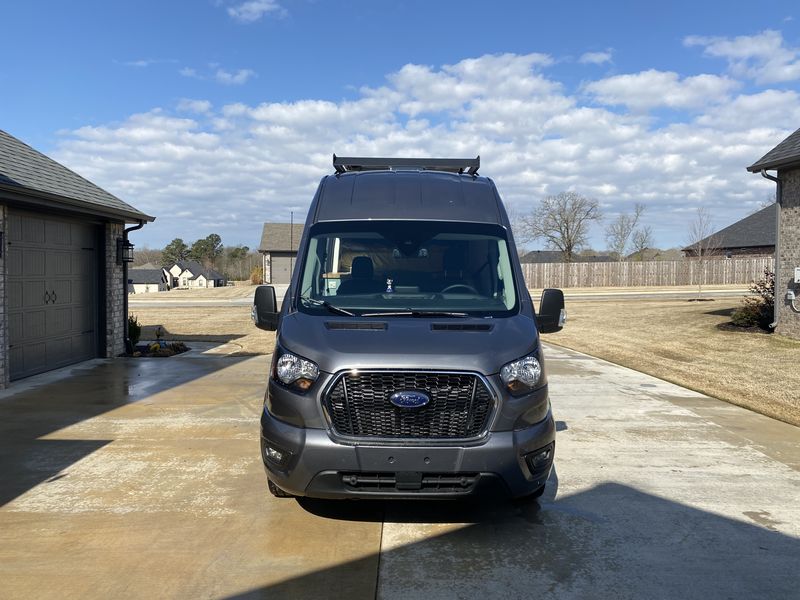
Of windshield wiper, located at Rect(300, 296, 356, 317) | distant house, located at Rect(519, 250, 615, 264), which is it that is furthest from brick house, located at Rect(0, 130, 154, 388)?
distant house, located at Rect(519, 250, 615, 264)

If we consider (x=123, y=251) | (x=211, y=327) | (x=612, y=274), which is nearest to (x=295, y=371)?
(x=123, y=251)

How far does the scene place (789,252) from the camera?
587 inches

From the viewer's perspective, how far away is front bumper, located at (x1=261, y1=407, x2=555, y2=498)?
394 centimetres

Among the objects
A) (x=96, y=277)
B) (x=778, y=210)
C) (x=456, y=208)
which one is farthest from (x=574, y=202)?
(x=456, y=208)

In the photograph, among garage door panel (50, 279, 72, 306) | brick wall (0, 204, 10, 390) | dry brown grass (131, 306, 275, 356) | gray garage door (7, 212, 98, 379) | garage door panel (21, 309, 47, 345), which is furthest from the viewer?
dry brown grass (131, 306, 275, 356)

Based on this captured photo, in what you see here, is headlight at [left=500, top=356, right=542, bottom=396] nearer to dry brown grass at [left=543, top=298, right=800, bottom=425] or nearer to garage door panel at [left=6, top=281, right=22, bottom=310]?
dry brown grass at [left=543, top=298, right=800, bottom=425]

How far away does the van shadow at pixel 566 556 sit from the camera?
3.68m

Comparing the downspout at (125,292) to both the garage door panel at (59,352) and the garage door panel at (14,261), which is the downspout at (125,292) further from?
the garage door panel at (14,261)

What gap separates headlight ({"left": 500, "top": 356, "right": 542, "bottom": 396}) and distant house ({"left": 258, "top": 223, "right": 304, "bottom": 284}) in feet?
184

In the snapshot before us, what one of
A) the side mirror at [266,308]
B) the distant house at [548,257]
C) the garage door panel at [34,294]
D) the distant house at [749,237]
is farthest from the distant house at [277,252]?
the side mirror at [266,308]

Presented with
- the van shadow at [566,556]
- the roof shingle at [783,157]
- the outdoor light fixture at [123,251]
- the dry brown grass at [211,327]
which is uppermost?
the roof shingle at [783,157]

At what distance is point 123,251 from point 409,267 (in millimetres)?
9444

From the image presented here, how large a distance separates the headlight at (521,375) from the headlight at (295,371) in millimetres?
1169

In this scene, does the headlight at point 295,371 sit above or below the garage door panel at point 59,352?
above
